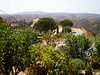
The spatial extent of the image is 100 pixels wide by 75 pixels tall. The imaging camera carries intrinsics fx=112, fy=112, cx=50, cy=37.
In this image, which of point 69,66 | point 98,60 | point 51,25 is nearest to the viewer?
point 69,66

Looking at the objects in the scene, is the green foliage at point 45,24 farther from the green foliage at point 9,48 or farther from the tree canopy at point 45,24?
the green foliage at point 9,48

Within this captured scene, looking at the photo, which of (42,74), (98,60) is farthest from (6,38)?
(98,60)

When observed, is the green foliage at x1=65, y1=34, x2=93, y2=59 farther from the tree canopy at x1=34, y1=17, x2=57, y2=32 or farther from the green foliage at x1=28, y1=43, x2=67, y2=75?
the tree canopy at x1=34, y1=17, x2=57, y2=32

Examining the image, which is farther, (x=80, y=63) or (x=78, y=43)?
(x=78, y=43)

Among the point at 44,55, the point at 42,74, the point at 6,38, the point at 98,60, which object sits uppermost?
the point at 6,38

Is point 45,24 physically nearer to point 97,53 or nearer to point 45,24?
point 45,24

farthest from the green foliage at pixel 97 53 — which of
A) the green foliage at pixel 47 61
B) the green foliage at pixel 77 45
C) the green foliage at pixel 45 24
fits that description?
the green foliage at pixel 45 24

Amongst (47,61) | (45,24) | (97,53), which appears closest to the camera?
(47,61)

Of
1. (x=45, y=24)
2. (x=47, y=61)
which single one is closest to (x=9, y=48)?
(x=47, y=61)

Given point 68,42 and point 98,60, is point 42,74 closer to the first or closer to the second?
point 68,42

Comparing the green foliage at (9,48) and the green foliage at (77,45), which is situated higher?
the green foliage at (9,48)

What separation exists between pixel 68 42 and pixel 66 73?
358cm

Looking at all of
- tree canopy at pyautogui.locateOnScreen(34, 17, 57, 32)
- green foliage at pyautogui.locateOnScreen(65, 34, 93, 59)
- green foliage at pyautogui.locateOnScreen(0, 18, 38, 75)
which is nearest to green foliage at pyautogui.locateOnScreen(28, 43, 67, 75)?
green foliage at pyautogui.locateOnScreen(0, 18, 38, 75)

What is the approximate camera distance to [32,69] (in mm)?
5074
